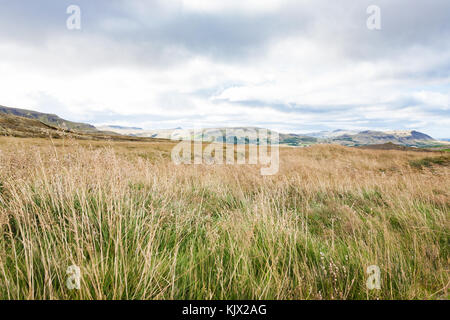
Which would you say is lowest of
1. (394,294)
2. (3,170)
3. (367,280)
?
(394,294)

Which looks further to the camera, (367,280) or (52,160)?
(52,160)

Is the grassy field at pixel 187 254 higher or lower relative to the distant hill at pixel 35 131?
lower

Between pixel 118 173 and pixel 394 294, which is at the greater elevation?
pixel 118 173

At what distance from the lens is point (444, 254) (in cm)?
266

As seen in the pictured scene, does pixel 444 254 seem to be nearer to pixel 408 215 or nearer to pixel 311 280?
pixel 408 215

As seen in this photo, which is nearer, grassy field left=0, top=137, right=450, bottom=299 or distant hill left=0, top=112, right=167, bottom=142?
grassy field left=0, top=137, right=450, bottom=299

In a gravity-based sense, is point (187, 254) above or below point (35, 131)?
below

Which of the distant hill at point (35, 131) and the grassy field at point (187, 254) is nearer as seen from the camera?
the grassy field at point (187, 254)

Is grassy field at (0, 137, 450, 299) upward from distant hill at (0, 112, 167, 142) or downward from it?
downward

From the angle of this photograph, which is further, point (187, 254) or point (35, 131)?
point (35, 131)
